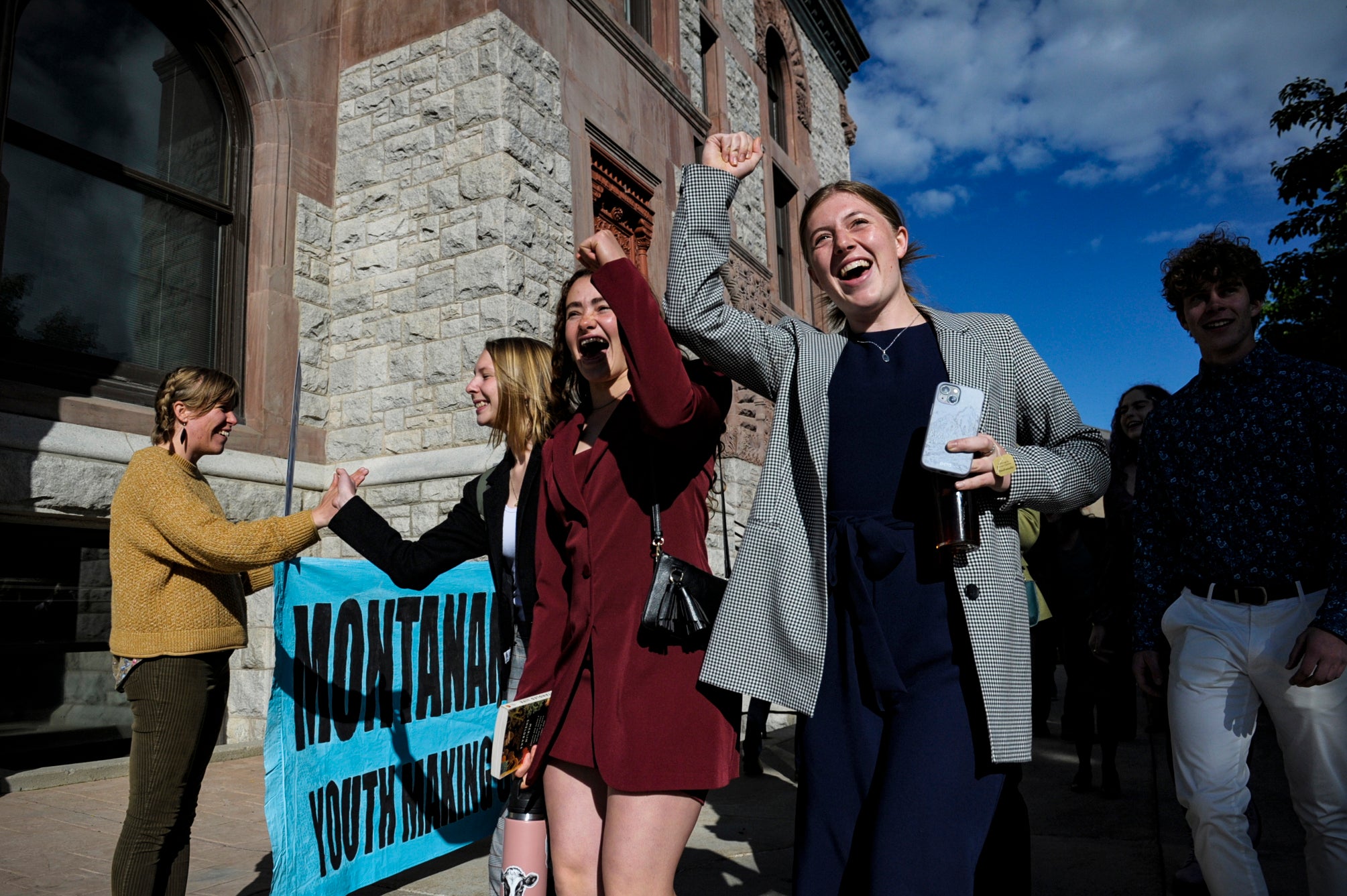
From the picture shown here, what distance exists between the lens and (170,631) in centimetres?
312

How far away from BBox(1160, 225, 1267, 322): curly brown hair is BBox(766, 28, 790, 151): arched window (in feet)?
48.5

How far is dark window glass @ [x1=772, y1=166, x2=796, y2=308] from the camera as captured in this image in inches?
650

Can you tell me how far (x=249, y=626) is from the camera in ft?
25.5

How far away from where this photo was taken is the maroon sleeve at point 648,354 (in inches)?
78.2

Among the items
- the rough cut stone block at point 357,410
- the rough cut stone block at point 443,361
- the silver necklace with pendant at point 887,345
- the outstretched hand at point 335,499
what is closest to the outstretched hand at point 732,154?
the silver necklace with pendant at point 887,345

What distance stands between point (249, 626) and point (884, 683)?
7332 mm

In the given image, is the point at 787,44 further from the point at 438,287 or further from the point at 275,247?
the point at 275,247

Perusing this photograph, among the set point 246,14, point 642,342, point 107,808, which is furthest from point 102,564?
point 642,342

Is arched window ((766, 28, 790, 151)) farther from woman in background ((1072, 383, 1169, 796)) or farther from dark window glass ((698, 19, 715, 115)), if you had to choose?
woman in background ((1072, 383, 1169, 796))

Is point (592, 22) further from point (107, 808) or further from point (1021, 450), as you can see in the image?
point (1021, 450)

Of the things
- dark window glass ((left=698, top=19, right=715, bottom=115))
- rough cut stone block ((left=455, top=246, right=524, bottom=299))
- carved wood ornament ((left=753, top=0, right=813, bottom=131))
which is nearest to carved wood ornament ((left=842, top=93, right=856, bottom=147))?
carved wood ornament ((left=753, top=0, right=813, bottom=131))

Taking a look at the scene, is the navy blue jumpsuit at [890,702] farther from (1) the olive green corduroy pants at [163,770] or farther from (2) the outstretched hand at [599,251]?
(1) the olive green corduroy pants at [163,770]

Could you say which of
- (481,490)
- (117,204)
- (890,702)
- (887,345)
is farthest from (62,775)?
(887,345)

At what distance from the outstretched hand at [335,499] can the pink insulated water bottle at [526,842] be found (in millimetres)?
1333
